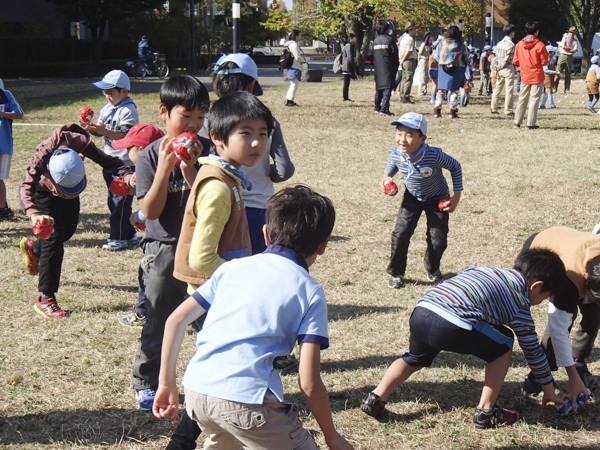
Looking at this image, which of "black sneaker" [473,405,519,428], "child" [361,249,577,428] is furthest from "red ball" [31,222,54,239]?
"black sneaker" [473,405,519,428]

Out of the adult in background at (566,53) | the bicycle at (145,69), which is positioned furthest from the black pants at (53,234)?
the bicycle at (145,69)

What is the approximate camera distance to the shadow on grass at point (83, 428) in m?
3.52

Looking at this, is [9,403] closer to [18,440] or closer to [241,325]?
[18,440]

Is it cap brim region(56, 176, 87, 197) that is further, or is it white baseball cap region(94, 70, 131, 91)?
white baseball cap region(94, 70, 131, 91)

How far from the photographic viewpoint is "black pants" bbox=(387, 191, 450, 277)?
5.67 m

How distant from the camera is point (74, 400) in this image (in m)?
3.94

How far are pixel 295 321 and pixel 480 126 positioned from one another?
13310 millimetres

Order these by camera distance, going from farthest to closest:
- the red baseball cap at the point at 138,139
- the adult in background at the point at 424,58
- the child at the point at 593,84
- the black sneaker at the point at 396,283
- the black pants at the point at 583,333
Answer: the adult in background at the point at 424,58 < the child at the point at 593,84 < the black sneaker at the point at 396,283 < the red baseball cap at the point at 138,139 < the black pants at the point at 583,333

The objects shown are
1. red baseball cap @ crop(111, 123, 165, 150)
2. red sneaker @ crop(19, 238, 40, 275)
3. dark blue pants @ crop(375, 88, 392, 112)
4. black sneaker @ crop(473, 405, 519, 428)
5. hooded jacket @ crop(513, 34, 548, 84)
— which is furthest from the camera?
dark blue pants @ crop(375, 88, 392, 112)

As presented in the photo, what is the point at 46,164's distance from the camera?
5.03 meters

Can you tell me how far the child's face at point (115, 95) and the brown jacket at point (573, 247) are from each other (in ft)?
14.3

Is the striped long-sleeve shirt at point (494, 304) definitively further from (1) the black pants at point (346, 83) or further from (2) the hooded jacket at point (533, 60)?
(1) the black pants at point (346, 83)

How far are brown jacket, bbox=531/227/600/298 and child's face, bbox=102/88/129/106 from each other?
4372mm

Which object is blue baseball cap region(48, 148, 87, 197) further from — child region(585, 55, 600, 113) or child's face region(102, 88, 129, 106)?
child region(585, 55, 600, 113)
